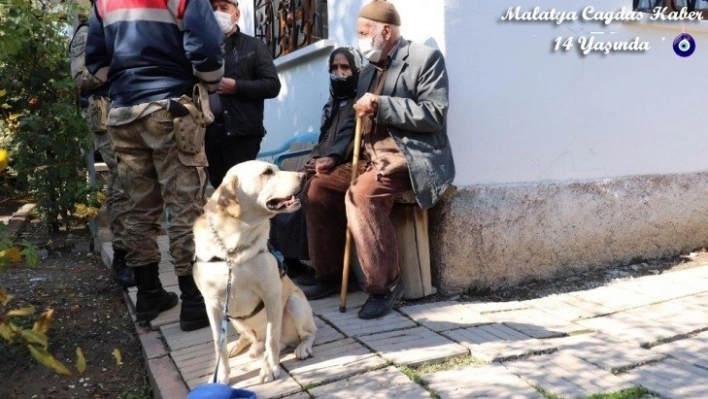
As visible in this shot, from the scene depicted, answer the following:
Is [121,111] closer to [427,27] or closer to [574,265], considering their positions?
[427,27]

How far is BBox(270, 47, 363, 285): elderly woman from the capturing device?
13.8ft

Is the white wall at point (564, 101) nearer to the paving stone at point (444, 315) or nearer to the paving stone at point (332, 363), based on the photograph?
the paving stone at point (444, 315)

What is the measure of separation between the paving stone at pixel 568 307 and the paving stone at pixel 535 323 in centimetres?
9

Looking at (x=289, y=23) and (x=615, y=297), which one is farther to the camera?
(x=289, y=23)

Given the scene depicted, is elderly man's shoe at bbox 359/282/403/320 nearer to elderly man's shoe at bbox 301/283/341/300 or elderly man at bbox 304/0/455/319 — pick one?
elderly man at bbox 304/0/455/319

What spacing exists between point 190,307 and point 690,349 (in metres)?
2.65

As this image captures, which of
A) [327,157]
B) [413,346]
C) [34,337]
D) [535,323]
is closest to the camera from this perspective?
[34,337]

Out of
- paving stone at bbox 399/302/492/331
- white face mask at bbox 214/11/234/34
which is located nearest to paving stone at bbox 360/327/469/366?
paving stone at bbox 399/302/492/331

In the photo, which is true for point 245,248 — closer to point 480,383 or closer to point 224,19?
point 480,383

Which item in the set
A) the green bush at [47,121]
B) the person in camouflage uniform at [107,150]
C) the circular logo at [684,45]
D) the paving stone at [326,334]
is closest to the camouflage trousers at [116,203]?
the person in camouflage uniform at [107,150]

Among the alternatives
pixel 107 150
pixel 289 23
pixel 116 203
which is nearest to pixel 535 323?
pixel 116 203

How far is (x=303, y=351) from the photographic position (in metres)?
3.12

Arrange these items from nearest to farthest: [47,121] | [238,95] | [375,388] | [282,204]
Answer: [375,388], [282,204], [238,95], [47,121]

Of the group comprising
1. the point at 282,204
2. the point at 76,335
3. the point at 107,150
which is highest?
the point at 107,150
